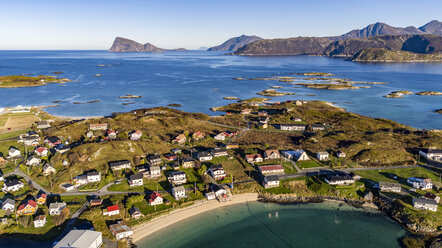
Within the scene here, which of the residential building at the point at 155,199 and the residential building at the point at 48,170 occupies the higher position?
the residential building at the point at 48,170

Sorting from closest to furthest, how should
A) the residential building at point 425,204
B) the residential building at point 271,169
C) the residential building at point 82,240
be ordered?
the residential building at point 82,240 < the residential building at point 425,204 < the residential building at point 271,169

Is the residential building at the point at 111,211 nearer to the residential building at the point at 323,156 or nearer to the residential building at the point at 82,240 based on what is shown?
the residential building at the point at 82,240

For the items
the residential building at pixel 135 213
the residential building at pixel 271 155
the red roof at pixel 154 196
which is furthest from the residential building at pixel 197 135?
the residential building at pixel 135 213

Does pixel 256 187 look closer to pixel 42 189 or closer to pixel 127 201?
pixel 127 201

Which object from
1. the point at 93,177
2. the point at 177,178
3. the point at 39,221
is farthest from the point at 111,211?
the point at 177,178

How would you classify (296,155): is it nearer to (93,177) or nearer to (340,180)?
(340,180)
